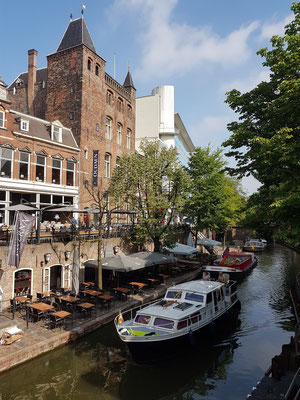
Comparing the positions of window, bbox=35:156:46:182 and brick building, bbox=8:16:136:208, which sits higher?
brick building, bbox=8:16:136:208

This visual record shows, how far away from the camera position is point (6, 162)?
74.1 ft

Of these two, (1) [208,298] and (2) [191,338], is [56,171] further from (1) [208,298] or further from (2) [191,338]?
(2) [191,338]

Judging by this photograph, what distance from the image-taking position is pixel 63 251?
69.1 feet

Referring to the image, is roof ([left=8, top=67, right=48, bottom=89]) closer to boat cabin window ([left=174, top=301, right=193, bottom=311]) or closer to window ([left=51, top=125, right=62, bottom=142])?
window ([left=51, top=125, right=62, bottom=142])

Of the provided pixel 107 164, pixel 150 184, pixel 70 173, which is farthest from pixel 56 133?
pixel 150 184

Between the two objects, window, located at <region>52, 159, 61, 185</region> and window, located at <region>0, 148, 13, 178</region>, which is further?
window, located at <region>52, 159, 61, 185</region>

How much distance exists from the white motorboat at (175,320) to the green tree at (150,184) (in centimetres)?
982

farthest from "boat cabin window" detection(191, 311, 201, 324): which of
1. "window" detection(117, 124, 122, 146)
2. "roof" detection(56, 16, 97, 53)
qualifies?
"roof" detection(56, 16, 97, 53)

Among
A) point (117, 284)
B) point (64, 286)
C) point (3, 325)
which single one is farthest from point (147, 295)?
point (3, 325)

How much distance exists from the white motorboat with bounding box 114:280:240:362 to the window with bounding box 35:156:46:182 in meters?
14.3

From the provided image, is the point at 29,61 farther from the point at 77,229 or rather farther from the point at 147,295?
the point at 147,295

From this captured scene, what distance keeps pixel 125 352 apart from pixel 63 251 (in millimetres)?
9723

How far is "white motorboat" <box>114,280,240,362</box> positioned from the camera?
1226 cm

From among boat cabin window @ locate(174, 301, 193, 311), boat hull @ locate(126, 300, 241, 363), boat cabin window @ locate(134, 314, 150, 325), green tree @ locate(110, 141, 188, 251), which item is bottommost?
boat hull @ locate(126, 300, 241, 363)
